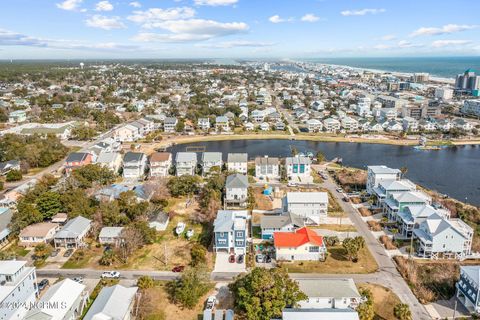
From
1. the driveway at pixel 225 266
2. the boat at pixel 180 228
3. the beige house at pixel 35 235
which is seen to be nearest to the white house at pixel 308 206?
the driveway at pixel 225 266

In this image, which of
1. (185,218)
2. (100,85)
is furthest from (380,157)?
(100,85)

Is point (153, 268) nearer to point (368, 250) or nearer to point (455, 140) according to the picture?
point (368, 250)

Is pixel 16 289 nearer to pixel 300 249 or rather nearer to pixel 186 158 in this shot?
pixel 300 249

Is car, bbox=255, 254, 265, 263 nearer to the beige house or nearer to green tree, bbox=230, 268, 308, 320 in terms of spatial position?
green tree, bbox=230, 268, 308, 320

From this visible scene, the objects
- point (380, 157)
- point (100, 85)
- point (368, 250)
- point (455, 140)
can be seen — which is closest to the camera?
point (368, 250)

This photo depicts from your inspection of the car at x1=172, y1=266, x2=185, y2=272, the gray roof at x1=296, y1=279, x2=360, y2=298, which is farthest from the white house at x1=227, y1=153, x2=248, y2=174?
the gray roof at x1=296, y1=279, x2=360, y2=298

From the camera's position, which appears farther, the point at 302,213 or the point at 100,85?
the point at 100,85
